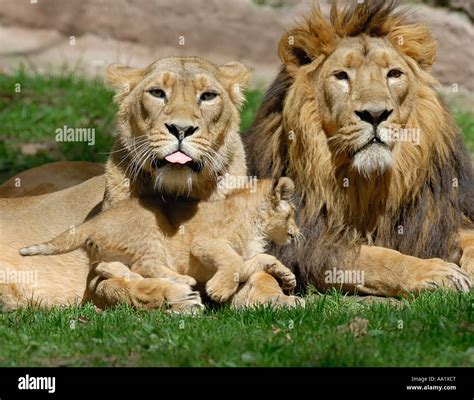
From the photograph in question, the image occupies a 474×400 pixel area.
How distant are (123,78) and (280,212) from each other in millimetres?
1256

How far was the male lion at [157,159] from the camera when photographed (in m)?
6.93

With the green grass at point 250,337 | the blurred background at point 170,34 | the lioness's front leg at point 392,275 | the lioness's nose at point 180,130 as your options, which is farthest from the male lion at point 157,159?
the blurred background at point 170,34

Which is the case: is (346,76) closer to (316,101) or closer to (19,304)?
(316,101)

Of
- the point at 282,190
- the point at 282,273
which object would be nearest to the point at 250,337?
the point at 282,273

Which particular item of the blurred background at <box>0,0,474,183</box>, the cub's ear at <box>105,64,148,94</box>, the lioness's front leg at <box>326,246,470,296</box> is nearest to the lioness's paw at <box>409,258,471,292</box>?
the lioness's front leg at <box>326,246,470,296</box>

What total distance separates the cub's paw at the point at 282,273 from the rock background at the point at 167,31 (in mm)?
6538

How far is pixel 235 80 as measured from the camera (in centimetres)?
759

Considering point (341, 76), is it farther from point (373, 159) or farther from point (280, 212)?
point (280, 212)

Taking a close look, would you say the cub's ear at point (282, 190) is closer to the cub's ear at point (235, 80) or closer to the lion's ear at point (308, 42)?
the cub's ear at point (235, 80)

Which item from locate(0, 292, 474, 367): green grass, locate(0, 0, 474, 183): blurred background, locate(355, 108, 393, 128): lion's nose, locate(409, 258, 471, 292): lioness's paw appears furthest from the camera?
locate(0, 0, 474, 183): blurred background

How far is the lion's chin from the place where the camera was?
7371mm

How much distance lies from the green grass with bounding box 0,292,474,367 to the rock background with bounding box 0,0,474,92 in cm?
682

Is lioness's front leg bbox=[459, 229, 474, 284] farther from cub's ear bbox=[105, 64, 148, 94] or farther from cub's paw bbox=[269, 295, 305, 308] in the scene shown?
cub's ear bbox=[105, 64, 148, 94]
